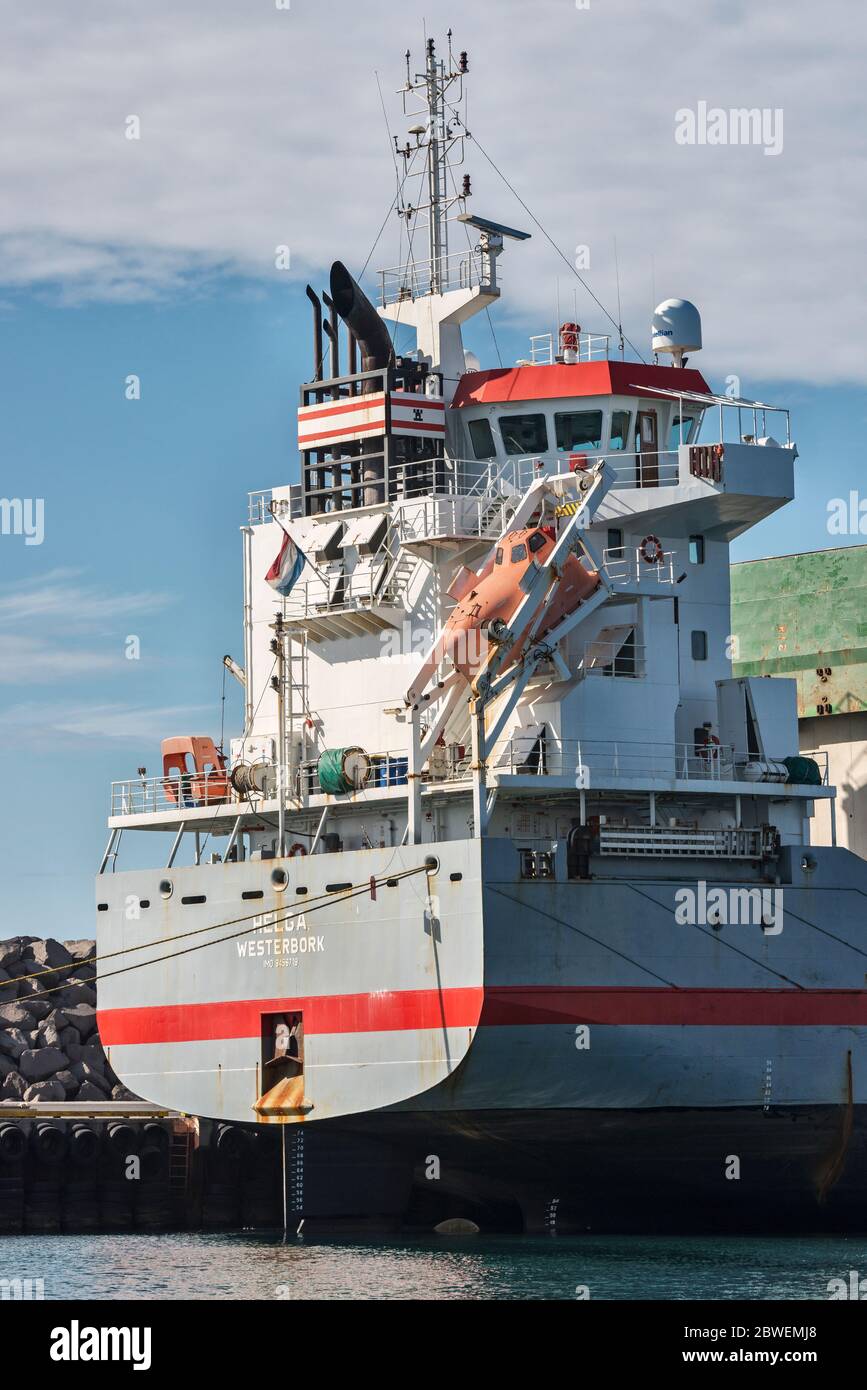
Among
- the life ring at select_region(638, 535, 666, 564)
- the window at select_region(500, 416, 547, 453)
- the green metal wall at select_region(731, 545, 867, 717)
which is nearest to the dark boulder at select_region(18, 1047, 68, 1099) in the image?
the green metal wall at select_region(731, 545, 867, 717)

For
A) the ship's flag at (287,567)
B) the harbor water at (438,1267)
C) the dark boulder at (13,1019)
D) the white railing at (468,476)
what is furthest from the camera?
the dark boulder at (13,1019)

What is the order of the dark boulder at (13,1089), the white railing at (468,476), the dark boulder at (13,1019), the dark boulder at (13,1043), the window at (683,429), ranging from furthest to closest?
the dark boulder at (13,1019), the dark boulder at (13,1043), the dark boulder at (13,1089), the window at (683,429), the white railing at (468,476)

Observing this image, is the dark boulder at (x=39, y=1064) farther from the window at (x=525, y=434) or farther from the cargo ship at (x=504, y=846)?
the window at (x=525, y=434)

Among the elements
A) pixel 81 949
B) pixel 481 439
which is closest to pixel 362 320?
pixel 481 439

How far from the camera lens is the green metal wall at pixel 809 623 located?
3819 centimetres

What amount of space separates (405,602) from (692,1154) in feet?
27.6

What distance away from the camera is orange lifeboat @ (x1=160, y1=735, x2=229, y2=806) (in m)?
34.8

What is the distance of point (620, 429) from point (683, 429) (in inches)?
45.9

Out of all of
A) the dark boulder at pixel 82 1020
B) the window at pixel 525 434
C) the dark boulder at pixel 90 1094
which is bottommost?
the dark boulder at pixel 90 1094

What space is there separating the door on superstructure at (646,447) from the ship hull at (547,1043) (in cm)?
591

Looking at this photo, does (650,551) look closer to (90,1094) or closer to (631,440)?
(631,440)

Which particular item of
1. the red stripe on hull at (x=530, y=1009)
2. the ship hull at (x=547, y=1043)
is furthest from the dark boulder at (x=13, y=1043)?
the ship hull at (x=547, y=1043)
